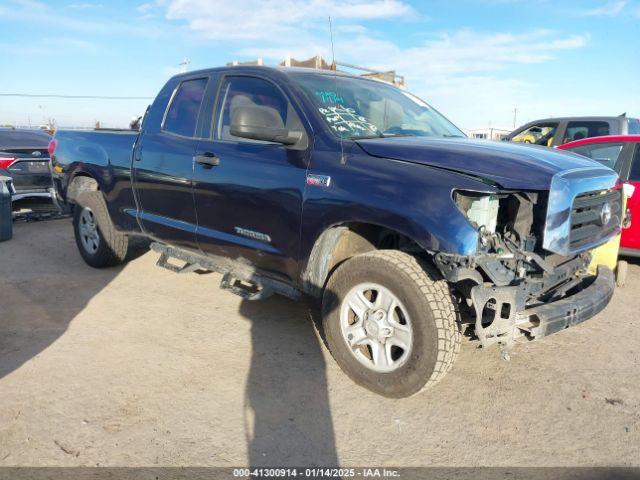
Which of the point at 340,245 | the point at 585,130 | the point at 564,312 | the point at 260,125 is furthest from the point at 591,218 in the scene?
the point at 585,130

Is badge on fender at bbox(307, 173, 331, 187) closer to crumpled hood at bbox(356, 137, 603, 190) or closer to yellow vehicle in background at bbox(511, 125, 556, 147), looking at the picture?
crumpled hood at bbox(356, 137, 603, 190)

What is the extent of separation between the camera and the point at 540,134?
31.9ft

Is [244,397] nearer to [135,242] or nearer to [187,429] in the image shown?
[187,429]

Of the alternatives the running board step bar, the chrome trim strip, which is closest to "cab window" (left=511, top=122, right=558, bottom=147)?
the chrome trim strip

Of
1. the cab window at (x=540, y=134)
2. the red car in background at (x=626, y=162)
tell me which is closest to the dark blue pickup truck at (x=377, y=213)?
the red car in background at (x=626, y=162)

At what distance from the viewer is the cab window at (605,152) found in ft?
18.6

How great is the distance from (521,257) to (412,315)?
68cm

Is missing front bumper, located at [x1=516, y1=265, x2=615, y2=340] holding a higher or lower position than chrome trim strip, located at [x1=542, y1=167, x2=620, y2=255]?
lower

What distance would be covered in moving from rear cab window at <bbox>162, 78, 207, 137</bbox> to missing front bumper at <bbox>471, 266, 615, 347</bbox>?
2.64 m

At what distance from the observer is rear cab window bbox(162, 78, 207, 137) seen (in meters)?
4.18

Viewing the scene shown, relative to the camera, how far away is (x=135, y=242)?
5.48 meters

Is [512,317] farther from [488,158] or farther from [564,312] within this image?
[488,158]

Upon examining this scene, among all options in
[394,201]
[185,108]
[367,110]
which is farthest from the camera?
[185,108]

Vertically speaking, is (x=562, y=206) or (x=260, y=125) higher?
(x=260, y=125)
